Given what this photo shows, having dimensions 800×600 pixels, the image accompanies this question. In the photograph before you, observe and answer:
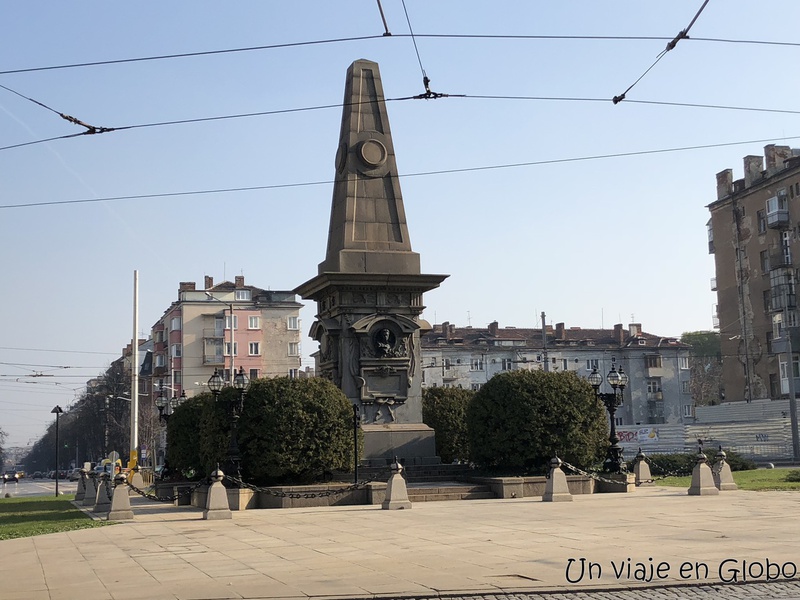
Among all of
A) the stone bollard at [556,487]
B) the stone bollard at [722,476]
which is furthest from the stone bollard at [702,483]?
the stone bollard at [556,487]

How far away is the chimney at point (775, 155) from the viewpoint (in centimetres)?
6631

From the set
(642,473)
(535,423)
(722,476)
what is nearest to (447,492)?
(535,423)

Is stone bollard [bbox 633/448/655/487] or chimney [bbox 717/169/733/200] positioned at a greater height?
chimney [bbox 717/169/733/200]

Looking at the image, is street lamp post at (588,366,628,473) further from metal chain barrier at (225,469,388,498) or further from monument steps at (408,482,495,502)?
metal chain barrier at (225,469,388,498)

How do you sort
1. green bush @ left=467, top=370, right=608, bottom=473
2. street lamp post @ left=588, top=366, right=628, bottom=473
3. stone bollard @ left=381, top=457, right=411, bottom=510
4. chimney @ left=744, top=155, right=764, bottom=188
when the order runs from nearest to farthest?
stone bollard @ left=381, top=457, right=411, bottom=510
green bush @ left=467, top=370, right=608, bottom=473
street lamp post @ left=588, top=366, right=628, bottom=473
chimney @ left=744, top=155, right=764, bottom=188

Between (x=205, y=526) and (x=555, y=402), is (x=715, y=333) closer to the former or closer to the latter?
(x=555, y=402)

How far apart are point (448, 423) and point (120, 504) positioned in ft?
40.7

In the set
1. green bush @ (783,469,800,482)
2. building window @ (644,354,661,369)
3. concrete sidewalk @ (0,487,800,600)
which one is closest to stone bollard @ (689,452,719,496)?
concrete sidewalk @ (0,487,800,600)

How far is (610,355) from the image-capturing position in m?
98.8

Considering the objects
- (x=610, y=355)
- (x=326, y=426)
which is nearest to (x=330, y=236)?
(x=326, y=426)

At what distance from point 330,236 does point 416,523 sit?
13399mm

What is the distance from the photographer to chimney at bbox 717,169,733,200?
7019cm

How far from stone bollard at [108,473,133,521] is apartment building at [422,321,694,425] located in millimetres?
71301

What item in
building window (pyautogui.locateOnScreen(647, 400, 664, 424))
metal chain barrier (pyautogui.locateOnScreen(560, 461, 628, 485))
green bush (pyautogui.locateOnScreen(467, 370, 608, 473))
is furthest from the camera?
building window (pyautogui.locateOnScreen(647, 400, 664, 424))
